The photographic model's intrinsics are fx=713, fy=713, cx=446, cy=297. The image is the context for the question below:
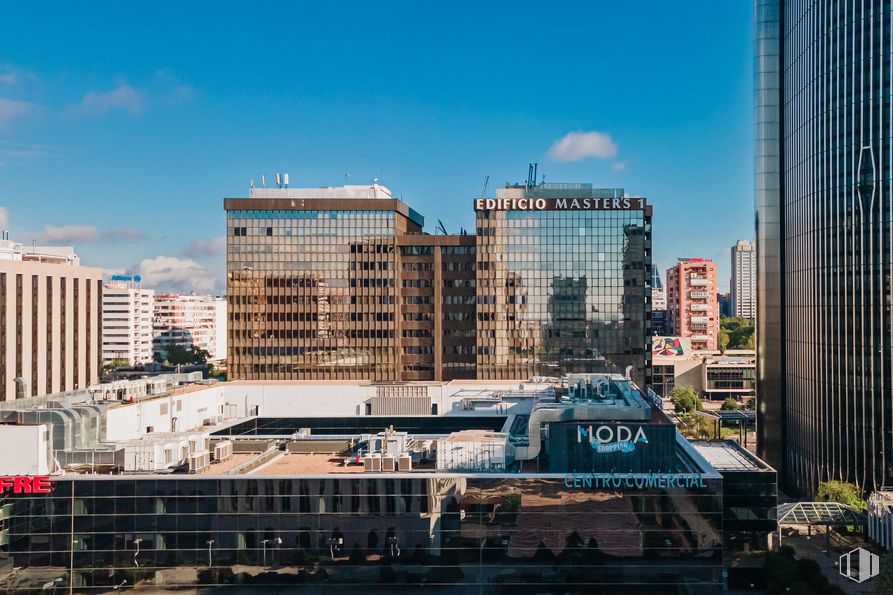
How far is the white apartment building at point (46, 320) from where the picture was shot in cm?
13388

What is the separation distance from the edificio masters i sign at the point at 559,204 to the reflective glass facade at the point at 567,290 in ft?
2.33

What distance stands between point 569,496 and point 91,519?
34.6 m

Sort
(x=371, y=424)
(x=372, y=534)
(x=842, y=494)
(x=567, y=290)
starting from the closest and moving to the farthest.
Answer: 1. (x=372, y=534)
2. (x=842, y=494)
3. (x=371, y=424)
4. (x=567, y=290)

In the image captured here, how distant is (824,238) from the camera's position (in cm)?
9631

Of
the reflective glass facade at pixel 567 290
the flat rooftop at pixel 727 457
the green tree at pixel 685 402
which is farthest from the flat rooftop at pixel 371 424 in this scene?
the green tree at pixel 685 402

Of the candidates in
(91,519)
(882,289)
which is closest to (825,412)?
(882,289)

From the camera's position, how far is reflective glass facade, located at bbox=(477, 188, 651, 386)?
141m

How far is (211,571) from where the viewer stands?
168 ft

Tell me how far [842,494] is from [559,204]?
246 ft

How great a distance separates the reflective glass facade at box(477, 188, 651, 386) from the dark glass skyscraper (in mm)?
31482

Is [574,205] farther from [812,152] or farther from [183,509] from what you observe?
[183,509]

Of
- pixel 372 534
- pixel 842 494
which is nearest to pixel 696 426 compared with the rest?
pixel 842 494

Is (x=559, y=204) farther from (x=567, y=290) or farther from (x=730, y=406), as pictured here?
(x=730, y=406)

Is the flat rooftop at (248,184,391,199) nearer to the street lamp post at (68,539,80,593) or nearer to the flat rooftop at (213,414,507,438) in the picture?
the flat rooftop at (213,414,507,438)
